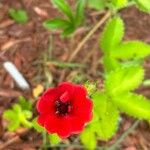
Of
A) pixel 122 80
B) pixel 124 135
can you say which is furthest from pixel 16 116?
pixel 122 80

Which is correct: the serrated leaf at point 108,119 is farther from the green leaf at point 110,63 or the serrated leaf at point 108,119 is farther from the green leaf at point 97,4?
the green leaf at point 97,4

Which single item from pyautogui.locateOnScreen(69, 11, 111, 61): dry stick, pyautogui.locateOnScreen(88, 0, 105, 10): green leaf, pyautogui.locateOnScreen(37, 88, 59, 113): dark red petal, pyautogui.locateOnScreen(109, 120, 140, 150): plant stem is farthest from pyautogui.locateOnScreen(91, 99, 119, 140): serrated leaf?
→ pyautogui.locateOnScreen(88, 0, 105, 10): green leaf

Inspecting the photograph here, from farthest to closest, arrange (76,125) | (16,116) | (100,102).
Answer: (16,116)
(100,102)
(76,125)

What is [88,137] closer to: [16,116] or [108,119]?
[108,119]

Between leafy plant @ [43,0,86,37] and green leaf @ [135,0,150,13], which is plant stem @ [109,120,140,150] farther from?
green leaf @ [135,0,150,13]

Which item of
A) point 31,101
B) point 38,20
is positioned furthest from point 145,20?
point 31,101

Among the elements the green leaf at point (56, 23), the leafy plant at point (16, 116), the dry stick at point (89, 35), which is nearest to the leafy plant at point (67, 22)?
the green leaf at point (56, 23)

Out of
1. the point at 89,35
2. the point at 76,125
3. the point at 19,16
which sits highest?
the point at 76,125
